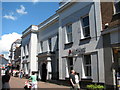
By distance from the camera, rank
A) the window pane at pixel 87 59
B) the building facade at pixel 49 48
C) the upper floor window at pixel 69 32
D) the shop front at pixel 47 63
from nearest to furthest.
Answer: the window pane at pixel 87 59 < the upper floor window at pixel 69 32 < the building facade at pixel 49 48 < the shop front at pixel 47 63

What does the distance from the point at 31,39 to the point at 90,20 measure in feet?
52.0

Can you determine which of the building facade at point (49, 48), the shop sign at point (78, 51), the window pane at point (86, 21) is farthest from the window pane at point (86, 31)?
the building facade at point (49, 48)

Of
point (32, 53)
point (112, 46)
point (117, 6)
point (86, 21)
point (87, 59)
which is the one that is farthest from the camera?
point (32, 53)

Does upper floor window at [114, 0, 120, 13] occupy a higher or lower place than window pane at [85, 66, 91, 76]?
higher

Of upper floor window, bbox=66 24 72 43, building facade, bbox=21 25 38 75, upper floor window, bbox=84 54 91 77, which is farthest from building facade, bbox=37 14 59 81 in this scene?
Answer: upper floor window, bbox=84 54 91 77

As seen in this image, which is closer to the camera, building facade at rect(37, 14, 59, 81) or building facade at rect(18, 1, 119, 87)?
building facade at rect(18, 1, 119, 87)

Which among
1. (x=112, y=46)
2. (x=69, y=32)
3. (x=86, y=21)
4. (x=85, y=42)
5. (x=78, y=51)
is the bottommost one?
(x=78, y=51)

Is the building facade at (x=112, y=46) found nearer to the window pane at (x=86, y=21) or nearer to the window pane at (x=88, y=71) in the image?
the window pane at (x=88, y=71)

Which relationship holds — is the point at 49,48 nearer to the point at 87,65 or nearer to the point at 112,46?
the point at 87,65

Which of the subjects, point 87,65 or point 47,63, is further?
point 47,63

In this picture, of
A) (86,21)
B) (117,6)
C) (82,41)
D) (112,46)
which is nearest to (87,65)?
(82,41)

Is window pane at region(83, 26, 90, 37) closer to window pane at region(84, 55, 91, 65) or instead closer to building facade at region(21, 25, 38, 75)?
window pane at region(84, 55, 91, 65)

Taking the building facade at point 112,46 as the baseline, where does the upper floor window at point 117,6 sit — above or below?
above

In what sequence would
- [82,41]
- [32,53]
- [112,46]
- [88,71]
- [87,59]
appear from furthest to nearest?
1. [32,53]
2. [82,41]
3. [87,59]
4. [88,71]
5. [112,46]
